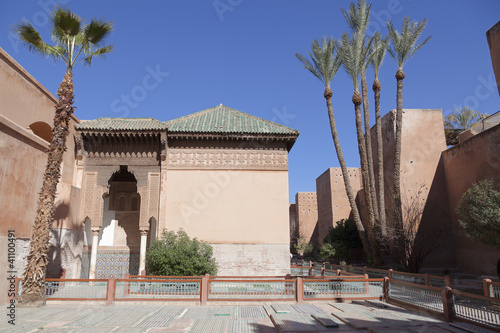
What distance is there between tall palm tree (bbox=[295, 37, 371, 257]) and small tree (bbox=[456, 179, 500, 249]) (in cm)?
483

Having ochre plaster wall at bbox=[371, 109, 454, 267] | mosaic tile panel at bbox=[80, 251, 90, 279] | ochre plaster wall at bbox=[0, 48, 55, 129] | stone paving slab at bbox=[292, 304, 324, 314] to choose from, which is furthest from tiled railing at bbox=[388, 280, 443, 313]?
ochre plaster wall at bbox=[0, 48, 55, 129]

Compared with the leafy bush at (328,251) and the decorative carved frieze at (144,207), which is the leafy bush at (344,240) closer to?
the leafy bush at (328,251)

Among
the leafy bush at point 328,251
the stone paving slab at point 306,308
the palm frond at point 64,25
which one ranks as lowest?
the stone paving slab at point 306,308

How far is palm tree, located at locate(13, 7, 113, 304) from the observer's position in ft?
29.9

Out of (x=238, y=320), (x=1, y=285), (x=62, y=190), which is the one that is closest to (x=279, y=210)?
(x=238, y=320)

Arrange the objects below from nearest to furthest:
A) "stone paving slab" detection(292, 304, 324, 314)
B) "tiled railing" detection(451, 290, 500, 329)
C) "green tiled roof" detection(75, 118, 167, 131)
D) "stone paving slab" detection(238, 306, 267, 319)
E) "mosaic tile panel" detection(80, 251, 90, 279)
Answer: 1. "tiled railing" detection(451, 290, 500, 329)
2. "stone paving slab" detection(238, 306, 267, 319)
3. "stone paving slab" detection(292, 304, 324, 314)
4. "green tiled roof" detection(75, 118, 167, 131)
5. "mosaic tile panel" detection(80, 251, 90, 279)

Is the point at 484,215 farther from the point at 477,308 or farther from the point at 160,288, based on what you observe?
the point at 160,288

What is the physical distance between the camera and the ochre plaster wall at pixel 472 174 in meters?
15.2

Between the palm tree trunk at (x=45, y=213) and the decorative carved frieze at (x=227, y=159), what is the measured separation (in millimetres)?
4789

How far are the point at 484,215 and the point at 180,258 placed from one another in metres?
10.4

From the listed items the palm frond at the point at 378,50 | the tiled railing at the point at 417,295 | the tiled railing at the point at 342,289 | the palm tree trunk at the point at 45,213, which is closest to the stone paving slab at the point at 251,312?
the tiled railing at the point at 342,289

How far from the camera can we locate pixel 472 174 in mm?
16438

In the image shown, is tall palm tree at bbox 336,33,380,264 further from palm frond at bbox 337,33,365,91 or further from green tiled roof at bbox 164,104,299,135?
green tiled roof at bbox 164,104,299,135

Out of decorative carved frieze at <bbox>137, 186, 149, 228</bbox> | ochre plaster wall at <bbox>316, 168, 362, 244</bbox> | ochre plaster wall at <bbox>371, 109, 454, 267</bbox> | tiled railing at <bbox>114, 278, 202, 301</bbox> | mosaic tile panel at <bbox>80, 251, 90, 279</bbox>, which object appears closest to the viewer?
tiled railing at <bbox>114, 278, 202, 301</bbox>
